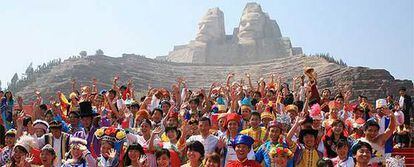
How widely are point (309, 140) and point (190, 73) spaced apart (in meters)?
40.7

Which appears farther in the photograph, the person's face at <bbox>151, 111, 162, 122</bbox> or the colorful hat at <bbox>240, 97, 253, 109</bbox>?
the colorful hat at <bbox>240, 97, 253, 109</bbox>

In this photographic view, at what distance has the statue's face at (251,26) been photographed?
67688 millimetres

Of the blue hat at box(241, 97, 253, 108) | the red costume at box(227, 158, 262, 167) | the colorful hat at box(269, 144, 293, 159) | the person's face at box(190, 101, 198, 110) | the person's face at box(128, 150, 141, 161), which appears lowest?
the red costume at box(227, 158, 262, 167)

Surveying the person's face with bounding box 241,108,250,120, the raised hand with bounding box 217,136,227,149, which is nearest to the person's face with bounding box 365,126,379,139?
the raised hand with bounding box 217,136,227,149

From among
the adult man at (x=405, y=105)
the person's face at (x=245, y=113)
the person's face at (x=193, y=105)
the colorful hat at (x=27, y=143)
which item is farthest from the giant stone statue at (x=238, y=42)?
the colorful hat at (x=27, y=143)

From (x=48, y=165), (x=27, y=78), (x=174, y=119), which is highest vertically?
(x=27, y=78)

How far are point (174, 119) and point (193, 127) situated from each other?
63 cm

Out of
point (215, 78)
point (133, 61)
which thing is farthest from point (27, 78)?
point (215, 78)

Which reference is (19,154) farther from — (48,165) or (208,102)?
(208,102)

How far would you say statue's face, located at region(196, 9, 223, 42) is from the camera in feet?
227

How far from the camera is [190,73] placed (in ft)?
156

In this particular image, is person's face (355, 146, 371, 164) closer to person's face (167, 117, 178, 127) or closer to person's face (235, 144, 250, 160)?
person's face (235, 144, 250, 160)

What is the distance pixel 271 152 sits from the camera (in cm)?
617

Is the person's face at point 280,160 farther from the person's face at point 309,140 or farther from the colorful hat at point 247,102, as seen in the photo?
the colorful hat at point 247,102
